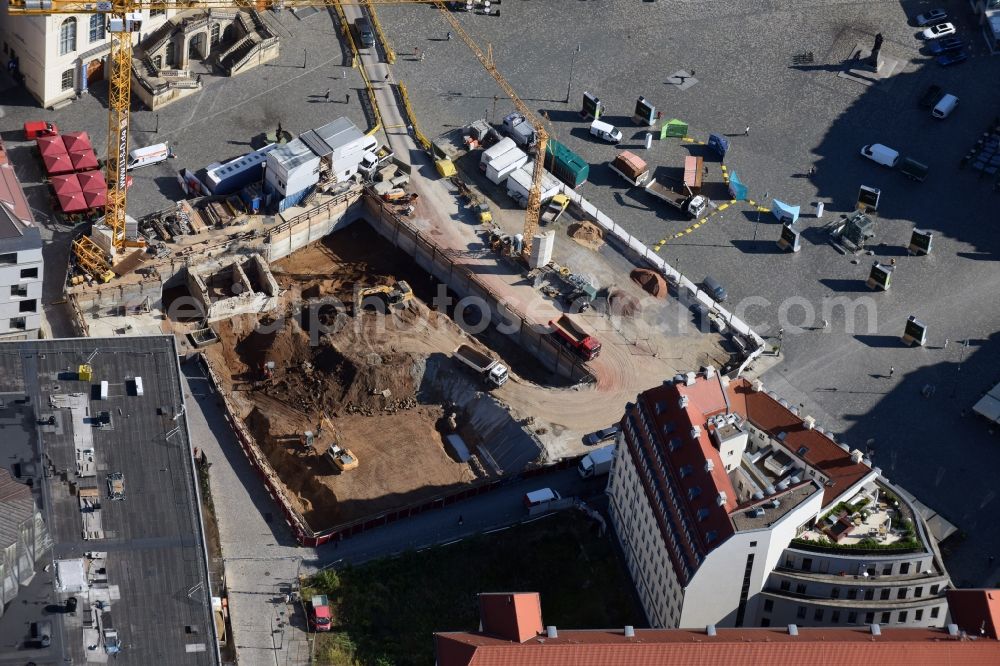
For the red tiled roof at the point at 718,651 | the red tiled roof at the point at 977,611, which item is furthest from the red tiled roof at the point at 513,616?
the red tiled roof at the point at 977,611

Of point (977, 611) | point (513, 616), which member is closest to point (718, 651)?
point (513, 616)

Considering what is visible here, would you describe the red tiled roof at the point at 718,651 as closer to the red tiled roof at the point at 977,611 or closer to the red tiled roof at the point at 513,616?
the red tiled roof at the point at 513,616

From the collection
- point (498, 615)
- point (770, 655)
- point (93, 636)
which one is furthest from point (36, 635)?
point (770, 655)

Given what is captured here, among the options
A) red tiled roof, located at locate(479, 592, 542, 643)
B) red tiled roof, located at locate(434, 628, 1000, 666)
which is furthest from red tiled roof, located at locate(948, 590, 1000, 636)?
red tiled roof, located at locate(479, 592, 542, 643)

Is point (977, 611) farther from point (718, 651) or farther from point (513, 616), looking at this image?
point (513, 616)

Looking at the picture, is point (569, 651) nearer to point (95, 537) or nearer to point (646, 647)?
point (646, 647)

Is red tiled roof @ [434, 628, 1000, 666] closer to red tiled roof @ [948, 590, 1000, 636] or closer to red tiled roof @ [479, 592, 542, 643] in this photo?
red tiled roof @ [479, 592, 542, 643]

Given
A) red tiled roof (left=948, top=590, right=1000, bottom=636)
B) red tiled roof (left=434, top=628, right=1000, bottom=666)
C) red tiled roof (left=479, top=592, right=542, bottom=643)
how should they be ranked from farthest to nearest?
red tiled roof (left=948, top=590, right=1000, bottom=636), red tiled roof (left=479, top=592, right=542, bottom=643), red tiled roof (left=434, top=628, right=1000, bottom=666)
